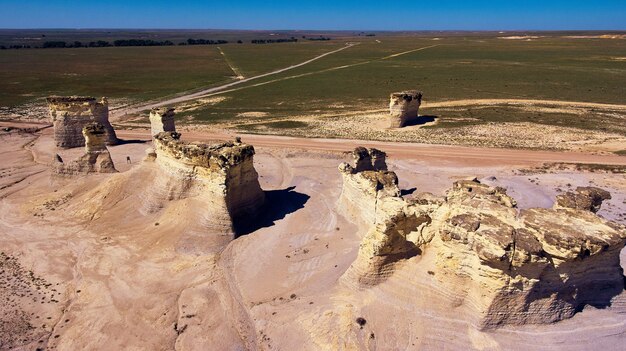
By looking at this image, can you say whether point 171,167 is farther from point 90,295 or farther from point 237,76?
point 237,76

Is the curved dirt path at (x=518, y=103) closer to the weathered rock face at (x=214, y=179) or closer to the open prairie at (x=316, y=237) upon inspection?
the open prairie at (x=316, y=237)

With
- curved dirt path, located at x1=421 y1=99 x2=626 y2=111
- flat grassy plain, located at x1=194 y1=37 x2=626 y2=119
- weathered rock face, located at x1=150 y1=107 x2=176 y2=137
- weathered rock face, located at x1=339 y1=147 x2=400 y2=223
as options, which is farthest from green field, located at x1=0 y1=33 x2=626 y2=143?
weathered rock face, located at x1=339 y1=147 x2=400 y2=223

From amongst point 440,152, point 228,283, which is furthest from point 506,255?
point 440,152

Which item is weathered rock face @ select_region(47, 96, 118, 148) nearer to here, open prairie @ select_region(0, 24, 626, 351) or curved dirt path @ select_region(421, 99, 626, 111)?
open prairie @ select_region(0, 24, 626, 351)

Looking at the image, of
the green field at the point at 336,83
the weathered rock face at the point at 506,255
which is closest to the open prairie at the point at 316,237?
the weathered rock face at the point at 506,255

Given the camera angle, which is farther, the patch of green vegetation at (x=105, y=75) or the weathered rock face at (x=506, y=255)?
the patch of green vegetation at (x=105, y=75)

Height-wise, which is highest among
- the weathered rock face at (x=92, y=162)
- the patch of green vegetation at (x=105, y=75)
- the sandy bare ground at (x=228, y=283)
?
the weathered rock face at (x=92, y=162)

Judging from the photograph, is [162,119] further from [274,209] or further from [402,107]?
[402,107]

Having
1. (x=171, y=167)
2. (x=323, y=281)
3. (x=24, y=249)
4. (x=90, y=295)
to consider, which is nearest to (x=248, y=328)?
(x=323, y=281)
